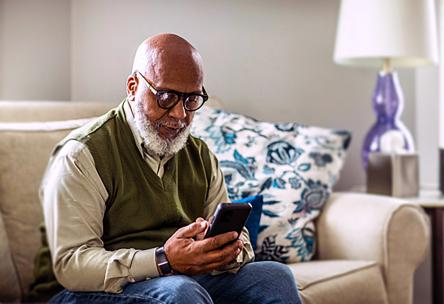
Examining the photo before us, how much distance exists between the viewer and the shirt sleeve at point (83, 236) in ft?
4.85

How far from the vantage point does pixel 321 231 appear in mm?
2189

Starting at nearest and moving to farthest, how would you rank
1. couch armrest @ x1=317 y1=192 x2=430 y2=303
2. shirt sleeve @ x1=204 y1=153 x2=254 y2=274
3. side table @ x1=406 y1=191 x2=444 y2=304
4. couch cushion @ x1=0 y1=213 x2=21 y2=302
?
shirt sleeve @ x1=204 y1=153 x2=254 y2=274 → couch cushion @ x1=0 y1=213 x2=21 y2=302 → couch armrest @ x1=317 y1=192 x2=430 y2=303 → side table @ x1=406 y1=191 x2=444 y2=304

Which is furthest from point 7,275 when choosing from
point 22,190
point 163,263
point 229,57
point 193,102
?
point 229,57

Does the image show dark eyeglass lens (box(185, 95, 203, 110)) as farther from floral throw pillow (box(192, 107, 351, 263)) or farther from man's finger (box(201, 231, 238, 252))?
floral throw pillow (box(192, 107, 351, 263))

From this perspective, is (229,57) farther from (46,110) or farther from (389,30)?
(46,110)

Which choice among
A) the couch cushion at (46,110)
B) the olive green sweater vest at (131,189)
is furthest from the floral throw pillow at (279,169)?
the olive green sweater vest at (131,189)

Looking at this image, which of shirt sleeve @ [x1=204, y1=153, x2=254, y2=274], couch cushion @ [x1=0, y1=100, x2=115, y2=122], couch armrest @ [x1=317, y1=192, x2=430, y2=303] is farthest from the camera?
couch cushion @ [x1=0, y1=100, x2=115, y2=122]

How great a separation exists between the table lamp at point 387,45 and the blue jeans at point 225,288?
44.0 inches

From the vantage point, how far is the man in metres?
1.48

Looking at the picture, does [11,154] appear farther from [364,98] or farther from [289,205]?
[364,98]

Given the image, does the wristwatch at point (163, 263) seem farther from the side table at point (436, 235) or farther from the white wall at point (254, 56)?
the side table at point (436, 235)

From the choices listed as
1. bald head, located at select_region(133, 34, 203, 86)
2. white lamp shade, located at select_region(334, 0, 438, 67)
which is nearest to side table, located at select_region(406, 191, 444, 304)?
white lamp shade, located at select_region(334, 0, 438, 67)

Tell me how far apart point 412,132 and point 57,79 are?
1.34 metres

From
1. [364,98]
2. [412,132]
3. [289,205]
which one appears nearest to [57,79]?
[289,205]
